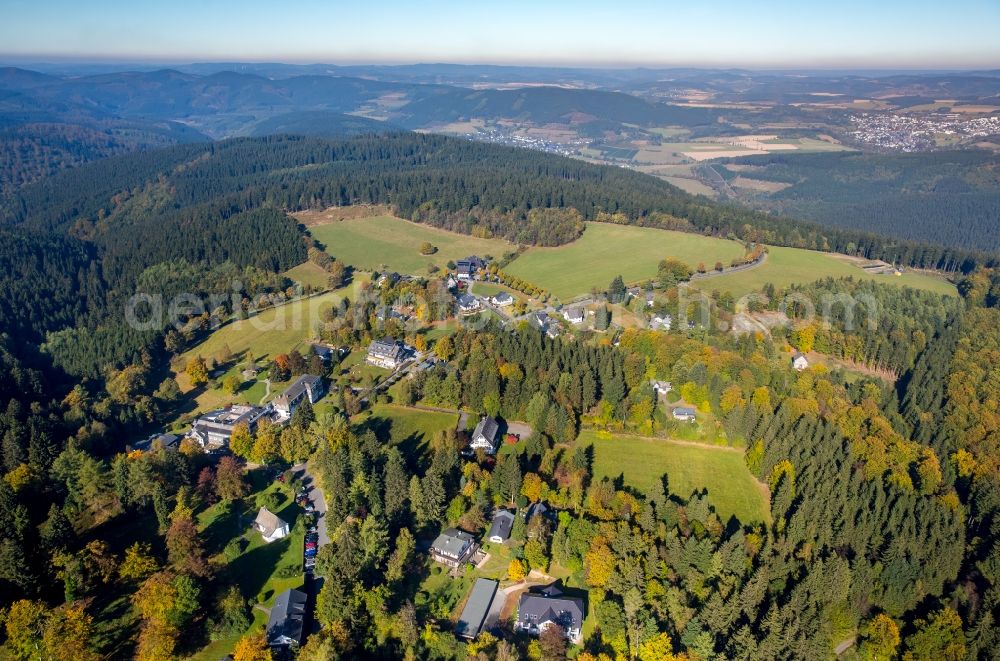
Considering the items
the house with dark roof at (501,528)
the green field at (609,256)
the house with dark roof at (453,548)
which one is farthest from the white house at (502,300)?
the house with dark roof at (453,548)

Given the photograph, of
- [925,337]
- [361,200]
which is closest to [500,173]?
[361,200]

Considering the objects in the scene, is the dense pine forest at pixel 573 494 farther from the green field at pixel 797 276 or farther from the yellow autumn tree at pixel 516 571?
the green field at pixel 797 276

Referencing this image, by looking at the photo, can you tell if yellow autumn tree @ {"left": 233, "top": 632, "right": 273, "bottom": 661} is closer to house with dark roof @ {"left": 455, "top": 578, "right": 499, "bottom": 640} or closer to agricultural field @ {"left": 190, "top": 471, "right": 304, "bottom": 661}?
agricultural field @ {"left": 190, "top": 471, "right": 304, "bottom": 661}

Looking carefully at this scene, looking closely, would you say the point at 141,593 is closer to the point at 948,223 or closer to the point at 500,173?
the point at 500,173

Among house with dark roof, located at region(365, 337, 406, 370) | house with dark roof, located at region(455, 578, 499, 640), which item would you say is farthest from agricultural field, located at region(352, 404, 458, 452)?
house with dark roof, located at region(455, 578, 499, 640)

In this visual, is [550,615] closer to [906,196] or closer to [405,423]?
[405,423]

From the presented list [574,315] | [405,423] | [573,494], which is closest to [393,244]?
[574,315]
